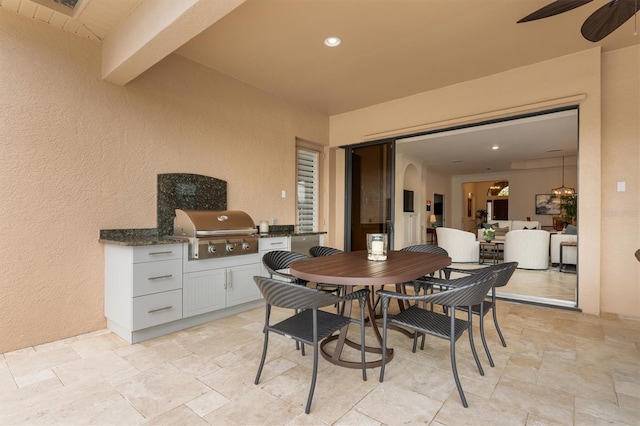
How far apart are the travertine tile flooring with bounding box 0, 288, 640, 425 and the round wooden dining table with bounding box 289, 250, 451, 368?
14 centimetres

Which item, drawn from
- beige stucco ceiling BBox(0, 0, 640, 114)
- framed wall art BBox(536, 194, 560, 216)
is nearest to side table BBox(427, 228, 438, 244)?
framed wall art BBox(536, 194, 560, 216)

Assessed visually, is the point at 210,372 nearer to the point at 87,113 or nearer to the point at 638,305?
the point at 87,113

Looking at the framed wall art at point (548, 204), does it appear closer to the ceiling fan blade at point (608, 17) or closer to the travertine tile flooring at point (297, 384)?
the travertine tile flooring at point (297, 384)

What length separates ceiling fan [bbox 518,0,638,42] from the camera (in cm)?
194

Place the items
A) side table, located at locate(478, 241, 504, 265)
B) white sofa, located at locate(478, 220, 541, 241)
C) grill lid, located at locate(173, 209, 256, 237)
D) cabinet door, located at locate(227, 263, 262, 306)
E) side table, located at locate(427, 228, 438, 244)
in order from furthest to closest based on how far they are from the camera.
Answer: side table, located at locate(427, 228, 438, 244)
white sofa, located at locate(478, 220, 541, 241)
side table, located at locate(478, 241, 504, 265)
cabinet door, located at locate(227, 263, 262, 306)
grill lid, located at locate(173, 209, 256, 237)

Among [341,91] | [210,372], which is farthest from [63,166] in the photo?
[341,91]

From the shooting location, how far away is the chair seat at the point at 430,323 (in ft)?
6.22

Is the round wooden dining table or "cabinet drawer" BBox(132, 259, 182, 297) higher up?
the round wooden dining table

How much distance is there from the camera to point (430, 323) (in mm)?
2014

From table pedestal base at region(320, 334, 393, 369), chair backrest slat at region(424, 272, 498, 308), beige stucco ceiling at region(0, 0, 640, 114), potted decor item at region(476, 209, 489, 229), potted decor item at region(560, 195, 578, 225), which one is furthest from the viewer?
potted decor item at region(476, 209, 489, 229)

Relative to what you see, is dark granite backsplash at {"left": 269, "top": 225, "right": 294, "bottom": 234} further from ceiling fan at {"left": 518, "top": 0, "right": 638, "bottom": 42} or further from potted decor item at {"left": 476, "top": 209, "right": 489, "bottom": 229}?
potted decor item at {"left": 476, "top": 209, "right": 489, "bottom": 229}

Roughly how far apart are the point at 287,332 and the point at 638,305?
147 inches

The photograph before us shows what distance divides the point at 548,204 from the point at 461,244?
499cm

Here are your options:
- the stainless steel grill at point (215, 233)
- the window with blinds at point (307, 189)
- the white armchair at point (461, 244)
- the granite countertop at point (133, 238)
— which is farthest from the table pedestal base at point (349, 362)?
the white armchair at point (461, 244)
